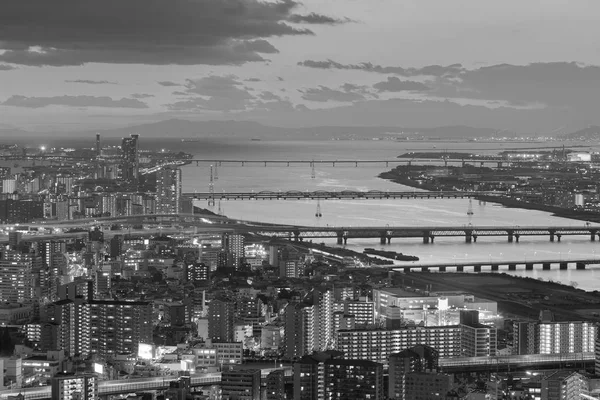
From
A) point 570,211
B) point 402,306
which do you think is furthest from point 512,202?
point 402,306

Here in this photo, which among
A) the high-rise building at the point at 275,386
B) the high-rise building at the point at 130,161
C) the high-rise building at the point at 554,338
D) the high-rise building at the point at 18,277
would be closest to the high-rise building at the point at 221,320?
the high-rise building at the point at 275,386

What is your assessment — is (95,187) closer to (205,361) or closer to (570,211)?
(570,211)

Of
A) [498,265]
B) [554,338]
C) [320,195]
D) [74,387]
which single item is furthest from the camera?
[320,195]

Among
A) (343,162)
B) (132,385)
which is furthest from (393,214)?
(343,162)

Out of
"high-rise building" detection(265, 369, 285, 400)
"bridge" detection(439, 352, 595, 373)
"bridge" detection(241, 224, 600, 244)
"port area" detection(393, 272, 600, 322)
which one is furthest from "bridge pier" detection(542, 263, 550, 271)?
"high-rise building" detection(265, 369, 285, 400)

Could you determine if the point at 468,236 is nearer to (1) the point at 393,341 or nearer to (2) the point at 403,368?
(1) the point at 393,341

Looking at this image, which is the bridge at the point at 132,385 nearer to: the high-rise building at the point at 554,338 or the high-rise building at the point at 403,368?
the high-rise building at the point at 403,368
